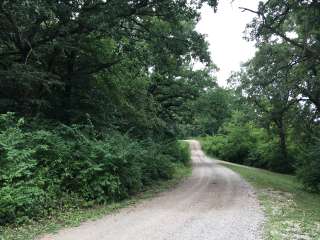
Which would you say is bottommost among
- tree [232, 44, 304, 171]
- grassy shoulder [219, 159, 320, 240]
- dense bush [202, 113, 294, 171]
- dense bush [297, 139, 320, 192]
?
grassy shoulder [219, 159, 320, 240]

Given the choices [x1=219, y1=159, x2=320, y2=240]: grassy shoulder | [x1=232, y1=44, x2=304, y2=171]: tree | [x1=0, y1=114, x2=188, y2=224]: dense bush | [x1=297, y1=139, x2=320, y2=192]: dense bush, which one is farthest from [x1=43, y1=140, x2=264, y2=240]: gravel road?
[x1=232, y1=44, x2=304, y2=171]: tree

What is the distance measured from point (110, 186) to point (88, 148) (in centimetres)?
145

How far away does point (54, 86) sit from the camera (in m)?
16.4

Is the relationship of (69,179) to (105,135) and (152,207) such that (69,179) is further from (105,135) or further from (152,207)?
(105,135)

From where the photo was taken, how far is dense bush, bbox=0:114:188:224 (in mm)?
9648

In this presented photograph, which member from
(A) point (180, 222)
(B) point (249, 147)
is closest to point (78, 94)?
(A) point (180, 222)

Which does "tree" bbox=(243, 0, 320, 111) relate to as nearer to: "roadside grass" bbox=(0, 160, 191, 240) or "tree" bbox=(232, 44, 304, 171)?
"tree" bbox=(232, 44, 304, 171)

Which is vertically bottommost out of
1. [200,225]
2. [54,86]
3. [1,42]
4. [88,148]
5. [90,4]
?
[200,225]

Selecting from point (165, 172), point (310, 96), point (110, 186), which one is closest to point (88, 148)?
point (110, 186)

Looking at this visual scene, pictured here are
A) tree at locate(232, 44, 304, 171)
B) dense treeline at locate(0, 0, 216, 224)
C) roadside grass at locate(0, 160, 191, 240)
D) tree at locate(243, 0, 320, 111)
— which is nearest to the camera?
roadside grass at locate(0, 160, 191, 240)

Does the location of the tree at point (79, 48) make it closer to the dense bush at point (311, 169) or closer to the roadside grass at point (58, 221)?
the roadside grass at point (58, 221)

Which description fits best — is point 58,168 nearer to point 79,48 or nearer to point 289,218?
point 79,48

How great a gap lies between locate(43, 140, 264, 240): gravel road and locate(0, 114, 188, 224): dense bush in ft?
4.18

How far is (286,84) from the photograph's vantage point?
21609 mm
